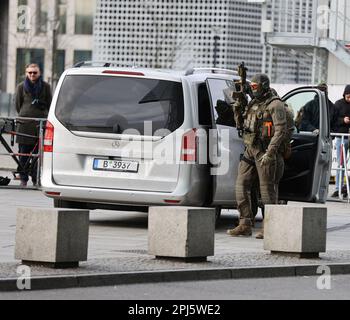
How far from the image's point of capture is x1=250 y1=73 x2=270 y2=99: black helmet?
16.0 meters

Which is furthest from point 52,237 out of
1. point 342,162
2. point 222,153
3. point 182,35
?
point 182,35

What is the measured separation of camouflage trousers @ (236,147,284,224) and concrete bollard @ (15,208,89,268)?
4.20 meters

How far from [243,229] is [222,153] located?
0.95 metres

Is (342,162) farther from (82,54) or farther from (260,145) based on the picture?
(82,54)

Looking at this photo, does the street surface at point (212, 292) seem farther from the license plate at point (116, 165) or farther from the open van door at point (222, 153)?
the open van door at point (222, 153)

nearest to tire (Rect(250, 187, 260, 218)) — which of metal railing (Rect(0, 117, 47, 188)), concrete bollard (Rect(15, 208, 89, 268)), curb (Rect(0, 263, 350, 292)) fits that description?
curb (Rect(0, 263, 350, 292))

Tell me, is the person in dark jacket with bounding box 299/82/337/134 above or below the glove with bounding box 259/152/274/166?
above

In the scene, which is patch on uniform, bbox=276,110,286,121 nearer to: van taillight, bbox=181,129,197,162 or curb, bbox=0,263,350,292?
van taillight, bbox=181,129,197,162

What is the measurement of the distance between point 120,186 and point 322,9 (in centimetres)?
2601

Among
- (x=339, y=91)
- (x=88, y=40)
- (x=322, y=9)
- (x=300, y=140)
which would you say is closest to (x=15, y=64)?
(x=88, y=40)

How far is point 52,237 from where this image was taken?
39.5 feet

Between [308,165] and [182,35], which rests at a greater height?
[182,35]

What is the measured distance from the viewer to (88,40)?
97688mm

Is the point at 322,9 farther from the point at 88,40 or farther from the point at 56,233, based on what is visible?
the point at 88,40
